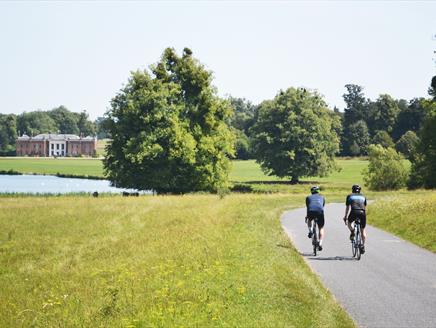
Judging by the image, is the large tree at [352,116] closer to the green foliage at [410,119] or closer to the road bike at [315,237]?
the green foliage at [410,119]

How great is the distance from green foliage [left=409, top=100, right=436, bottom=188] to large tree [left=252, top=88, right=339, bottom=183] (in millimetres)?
20651

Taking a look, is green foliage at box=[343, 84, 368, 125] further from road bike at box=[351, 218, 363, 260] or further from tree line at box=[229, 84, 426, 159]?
road bike at box=[351, 218, 363, 260]

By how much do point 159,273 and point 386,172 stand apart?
56.3 m

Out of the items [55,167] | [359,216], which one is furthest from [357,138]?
[359,216]

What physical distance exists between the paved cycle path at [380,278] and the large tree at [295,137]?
59.7 meters

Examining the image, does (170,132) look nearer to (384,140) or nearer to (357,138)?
(384,140)

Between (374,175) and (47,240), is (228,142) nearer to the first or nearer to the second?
(374,175)

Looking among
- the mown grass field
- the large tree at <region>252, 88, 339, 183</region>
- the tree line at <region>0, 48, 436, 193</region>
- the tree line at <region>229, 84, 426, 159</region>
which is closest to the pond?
the tree line at <region>0, 48, 436, 193</region>

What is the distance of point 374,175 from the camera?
220 ft

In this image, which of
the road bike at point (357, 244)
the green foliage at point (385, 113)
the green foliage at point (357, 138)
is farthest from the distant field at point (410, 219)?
the green foliage at point (385, 113)

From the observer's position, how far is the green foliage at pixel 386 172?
216 feet

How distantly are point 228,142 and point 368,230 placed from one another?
39425 mm

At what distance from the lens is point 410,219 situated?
79.5ft

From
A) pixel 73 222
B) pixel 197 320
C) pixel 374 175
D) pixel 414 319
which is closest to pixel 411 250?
pixel 414 319
